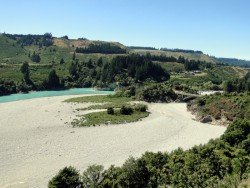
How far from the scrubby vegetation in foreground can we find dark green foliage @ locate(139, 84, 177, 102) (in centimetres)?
8836

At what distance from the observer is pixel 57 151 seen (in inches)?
2729

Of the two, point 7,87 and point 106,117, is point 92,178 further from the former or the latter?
point 7,87

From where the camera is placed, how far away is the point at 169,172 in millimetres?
47125

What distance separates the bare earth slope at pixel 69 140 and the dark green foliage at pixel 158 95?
976 inches

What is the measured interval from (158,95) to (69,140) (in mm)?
70165

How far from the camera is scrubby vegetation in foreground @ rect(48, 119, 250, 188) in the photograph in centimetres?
4403

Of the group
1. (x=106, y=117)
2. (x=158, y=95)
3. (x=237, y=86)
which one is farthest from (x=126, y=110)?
(x=237, y=86)

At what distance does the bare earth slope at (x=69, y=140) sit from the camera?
60031mm

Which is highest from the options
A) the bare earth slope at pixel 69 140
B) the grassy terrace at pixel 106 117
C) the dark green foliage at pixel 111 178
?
the dark green foliage at pixel 111 178

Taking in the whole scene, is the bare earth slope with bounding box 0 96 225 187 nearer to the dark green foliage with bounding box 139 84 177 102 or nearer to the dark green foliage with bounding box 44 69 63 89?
the dark green foliage with bounding box 139 84 177 102

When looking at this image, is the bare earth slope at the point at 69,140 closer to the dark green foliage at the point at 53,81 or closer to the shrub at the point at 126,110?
the shrub at the point at 126,110

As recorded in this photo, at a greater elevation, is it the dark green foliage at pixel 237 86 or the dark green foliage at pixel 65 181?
the dark green foliage at pixel 65 181

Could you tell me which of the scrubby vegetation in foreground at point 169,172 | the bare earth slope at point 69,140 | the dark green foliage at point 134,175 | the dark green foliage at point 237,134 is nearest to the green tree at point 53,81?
the bare earth slope at point 69,140

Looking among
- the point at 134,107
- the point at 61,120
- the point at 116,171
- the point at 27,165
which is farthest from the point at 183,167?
the point at 134,107
